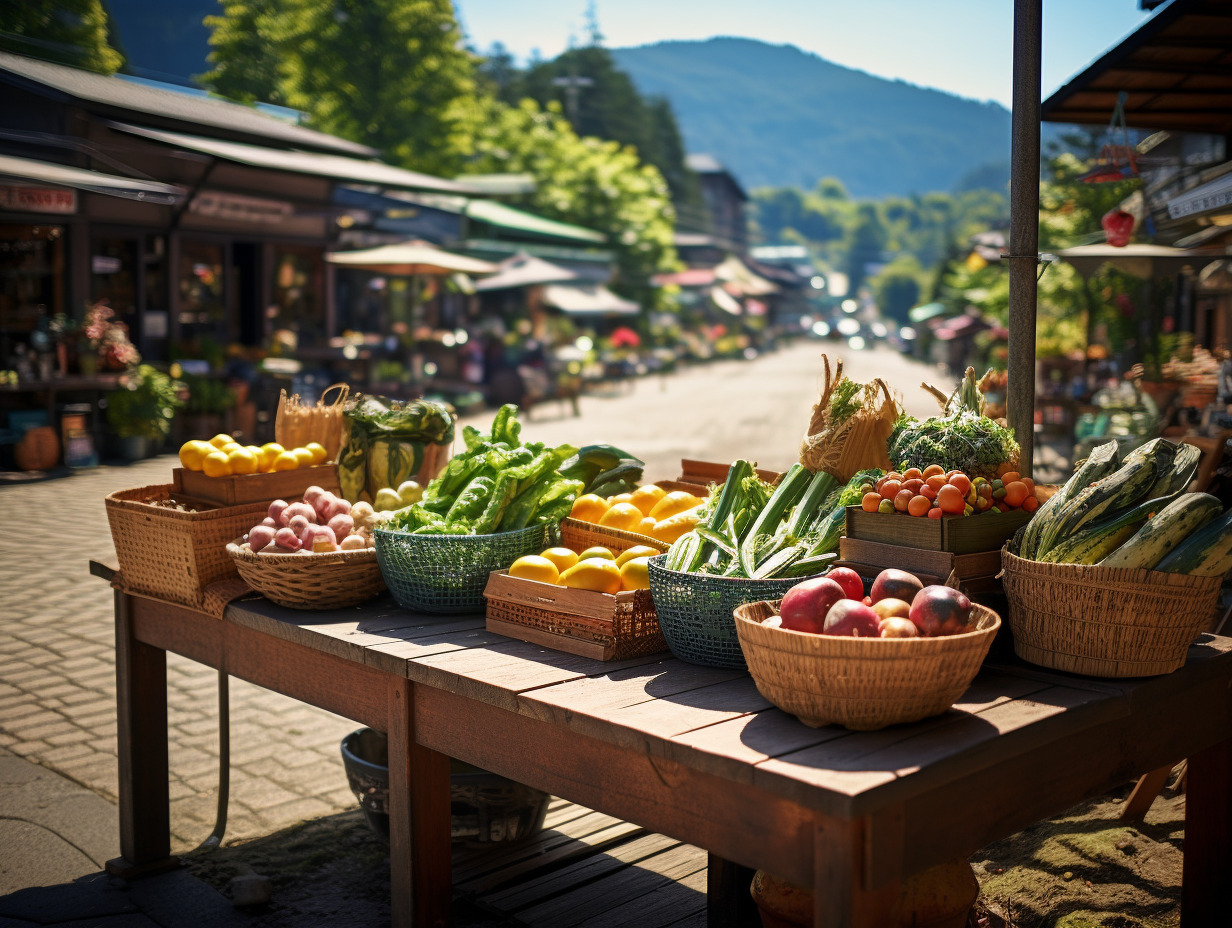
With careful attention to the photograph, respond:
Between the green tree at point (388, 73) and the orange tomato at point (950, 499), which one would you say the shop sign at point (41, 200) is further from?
the green tree at point (388, 73)

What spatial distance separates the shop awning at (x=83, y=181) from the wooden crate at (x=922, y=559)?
1259cm

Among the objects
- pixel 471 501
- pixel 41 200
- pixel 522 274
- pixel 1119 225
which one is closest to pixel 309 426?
pixel 471 501

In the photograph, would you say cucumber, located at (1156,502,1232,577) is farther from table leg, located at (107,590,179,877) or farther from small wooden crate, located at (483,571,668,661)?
table leg, located at (107,590,179,877)

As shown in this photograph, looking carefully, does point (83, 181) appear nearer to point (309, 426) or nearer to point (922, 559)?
point (309, 426)

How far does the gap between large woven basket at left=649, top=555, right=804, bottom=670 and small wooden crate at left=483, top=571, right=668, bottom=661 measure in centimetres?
10

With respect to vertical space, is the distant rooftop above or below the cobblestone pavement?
above

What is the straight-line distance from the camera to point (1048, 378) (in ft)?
67.2

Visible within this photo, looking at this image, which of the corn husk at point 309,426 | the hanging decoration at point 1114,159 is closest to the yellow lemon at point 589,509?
the corn husk at point 309,426

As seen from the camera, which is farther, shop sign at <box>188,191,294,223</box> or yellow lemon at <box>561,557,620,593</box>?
shop sign at <box>188,191,294,223</box>

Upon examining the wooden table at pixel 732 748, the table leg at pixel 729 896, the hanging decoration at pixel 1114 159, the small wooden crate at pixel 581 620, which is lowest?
the table leg at pixel 729 896

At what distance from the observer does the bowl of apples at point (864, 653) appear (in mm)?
2203

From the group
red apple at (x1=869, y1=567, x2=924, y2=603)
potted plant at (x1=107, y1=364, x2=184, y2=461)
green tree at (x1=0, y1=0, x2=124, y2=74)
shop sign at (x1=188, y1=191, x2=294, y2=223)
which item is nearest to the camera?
red apple at (x1=869, y1=567, x2=924, y2=603)

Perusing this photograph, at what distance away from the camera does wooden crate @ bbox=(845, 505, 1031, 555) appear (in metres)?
2.77

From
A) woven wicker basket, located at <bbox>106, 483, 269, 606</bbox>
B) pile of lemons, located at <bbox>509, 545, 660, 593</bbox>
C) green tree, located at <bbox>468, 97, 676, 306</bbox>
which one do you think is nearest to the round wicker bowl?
pile of lemons, located at <bbox>509, 545, 660, 593</bbox>
